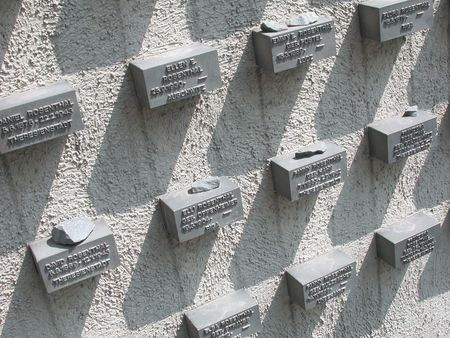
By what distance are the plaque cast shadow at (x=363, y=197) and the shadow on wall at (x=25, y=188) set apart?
38.6 inches

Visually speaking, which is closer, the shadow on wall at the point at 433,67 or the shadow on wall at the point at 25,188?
the shadow on wall at the point at 25,188

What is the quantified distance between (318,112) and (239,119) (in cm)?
28

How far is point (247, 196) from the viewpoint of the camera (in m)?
1.98

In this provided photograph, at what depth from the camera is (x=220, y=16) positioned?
175cm

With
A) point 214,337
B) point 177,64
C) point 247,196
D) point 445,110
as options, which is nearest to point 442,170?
point 445,110

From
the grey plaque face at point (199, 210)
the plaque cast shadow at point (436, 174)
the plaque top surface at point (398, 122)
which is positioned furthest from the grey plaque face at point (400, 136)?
the grey plaque face at point (199, 210)

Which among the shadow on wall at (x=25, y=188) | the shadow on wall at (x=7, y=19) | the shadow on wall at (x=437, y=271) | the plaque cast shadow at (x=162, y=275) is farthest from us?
the shadow on wall at (x=437, y=271)

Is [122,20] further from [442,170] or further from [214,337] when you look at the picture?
[442,170]

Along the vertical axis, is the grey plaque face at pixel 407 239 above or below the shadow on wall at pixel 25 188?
below

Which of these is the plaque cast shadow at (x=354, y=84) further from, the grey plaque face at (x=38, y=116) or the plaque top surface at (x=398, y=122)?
the grey plaque face at (x=38, y=116)

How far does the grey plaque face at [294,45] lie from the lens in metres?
1.76

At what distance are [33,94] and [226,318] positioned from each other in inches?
35.8

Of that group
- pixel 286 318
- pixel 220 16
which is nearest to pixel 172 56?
pixel 220 16

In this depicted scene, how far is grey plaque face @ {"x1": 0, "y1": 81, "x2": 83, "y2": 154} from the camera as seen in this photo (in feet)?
4.95
